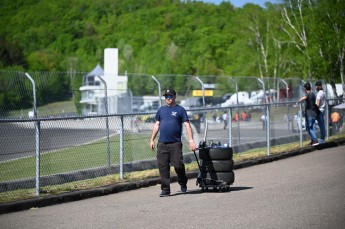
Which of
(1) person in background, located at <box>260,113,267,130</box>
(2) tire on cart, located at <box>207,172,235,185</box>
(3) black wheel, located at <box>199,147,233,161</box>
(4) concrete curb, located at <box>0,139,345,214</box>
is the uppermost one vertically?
(1) person in background, located at <box>260,113,267,130</box>

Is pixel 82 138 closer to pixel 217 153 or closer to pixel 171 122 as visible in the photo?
pixel 171 122

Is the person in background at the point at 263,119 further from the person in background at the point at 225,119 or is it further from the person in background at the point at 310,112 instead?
the person in background at the point at 225,119

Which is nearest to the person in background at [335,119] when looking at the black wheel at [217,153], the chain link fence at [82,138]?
the chain link fence at [82,138]

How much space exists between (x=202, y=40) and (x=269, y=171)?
161m

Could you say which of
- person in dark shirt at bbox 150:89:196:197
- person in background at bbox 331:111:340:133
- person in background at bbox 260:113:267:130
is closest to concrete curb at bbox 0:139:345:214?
person in dark shirt at bbox 150:89:196:197

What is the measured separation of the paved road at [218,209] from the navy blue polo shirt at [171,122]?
1011 mm

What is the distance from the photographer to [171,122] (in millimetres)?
13641

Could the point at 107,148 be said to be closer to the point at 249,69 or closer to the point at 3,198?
the point at 3,198

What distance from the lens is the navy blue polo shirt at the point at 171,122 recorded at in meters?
13.6

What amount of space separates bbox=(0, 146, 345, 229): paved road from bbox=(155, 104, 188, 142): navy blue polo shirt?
1011 millimetres

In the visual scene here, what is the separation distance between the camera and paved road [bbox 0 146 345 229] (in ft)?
32.8

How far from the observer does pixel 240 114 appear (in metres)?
21.6

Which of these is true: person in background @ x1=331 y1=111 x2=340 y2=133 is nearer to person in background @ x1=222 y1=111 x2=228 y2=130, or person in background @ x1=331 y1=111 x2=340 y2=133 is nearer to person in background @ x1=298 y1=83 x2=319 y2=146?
person in background @ x1=298 y1=83 x2=319 y2=146

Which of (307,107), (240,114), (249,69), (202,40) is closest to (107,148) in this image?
(240,114)
